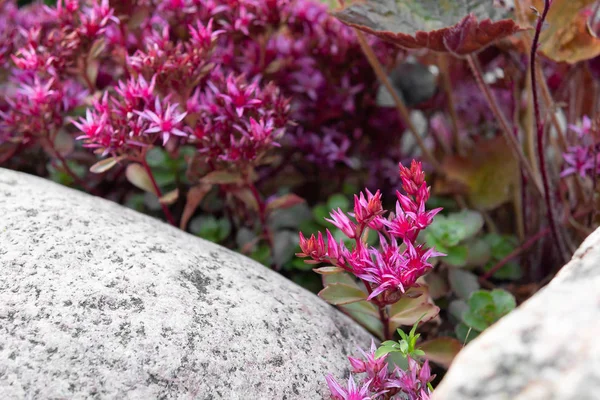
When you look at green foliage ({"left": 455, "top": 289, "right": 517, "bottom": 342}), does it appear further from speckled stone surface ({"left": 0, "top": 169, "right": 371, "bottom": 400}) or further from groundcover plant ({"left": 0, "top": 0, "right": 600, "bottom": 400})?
speckled stone surface ({"left": 0, "top": 169, "right": 371, "bottom": 400})

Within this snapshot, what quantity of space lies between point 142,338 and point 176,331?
56 mm

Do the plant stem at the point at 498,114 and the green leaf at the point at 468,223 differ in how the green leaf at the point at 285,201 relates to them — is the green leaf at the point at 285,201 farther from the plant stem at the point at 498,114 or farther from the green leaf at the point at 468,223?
the plant stem at the point at 498,114

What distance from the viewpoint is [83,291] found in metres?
0.95

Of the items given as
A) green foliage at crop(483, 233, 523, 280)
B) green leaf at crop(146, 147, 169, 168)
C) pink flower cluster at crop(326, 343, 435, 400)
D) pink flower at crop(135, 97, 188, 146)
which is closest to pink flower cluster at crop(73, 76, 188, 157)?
pink flower at crop(135, 97, 188, 146)

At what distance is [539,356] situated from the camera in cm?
62

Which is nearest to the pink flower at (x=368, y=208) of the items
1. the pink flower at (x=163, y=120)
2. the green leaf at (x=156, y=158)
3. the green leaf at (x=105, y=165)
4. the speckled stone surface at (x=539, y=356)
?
the speckled stone surface at (x=539, y=356)

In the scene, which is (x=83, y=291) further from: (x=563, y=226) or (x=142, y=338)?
(x=563, y=226)

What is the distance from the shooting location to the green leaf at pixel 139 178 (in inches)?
55.3

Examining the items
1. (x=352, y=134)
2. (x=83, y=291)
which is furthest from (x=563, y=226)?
(x=83, y=291)

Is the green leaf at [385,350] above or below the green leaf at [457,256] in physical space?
above

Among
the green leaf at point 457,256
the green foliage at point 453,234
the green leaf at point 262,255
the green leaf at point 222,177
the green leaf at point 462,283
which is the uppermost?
the green leaf at point 222,177

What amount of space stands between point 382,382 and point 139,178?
0.79 m

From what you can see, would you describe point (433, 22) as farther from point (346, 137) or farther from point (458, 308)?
point (458, 308)

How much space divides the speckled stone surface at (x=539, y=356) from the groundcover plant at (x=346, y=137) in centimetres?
28
